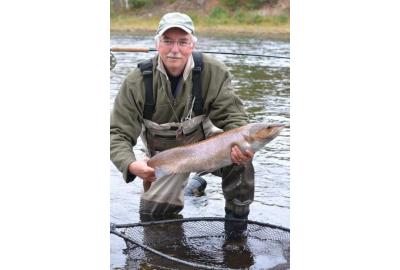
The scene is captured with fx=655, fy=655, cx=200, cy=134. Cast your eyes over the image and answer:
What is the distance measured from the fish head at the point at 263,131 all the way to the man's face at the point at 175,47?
1.92ft

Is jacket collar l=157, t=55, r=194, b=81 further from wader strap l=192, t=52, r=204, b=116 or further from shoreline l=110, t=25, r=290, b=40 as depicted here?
shoreline l=110, t=25, r=290, b=40

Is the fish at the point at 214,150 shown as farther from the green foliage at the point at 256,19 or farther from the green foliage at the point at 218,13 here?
the green foliage at the point at 218,13

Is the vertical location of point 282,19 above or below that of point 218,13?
below

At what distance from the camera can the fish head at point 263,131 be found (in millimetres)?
3068

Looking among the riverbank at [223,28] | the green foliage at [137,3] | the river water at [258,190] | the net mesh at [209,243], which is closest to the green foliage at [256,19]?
the riverbank at [223,28]

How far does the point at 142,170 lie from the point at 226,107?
63cm

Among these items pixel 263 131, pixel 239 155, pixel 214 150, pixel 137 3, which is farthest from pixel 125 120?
pixel 137 3

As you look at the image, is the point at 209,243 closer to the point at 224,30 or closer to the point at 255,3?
the point at 224,30

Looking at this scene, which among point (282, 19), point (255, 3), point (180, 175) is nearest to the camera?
point (180, 175)

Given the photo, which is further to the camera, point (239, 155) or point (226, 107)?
point (226, 107)

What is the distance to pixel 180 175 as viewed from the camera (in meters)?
3.90

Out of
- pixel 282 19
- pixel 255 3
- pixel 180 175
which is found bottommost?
pixel 180 175
